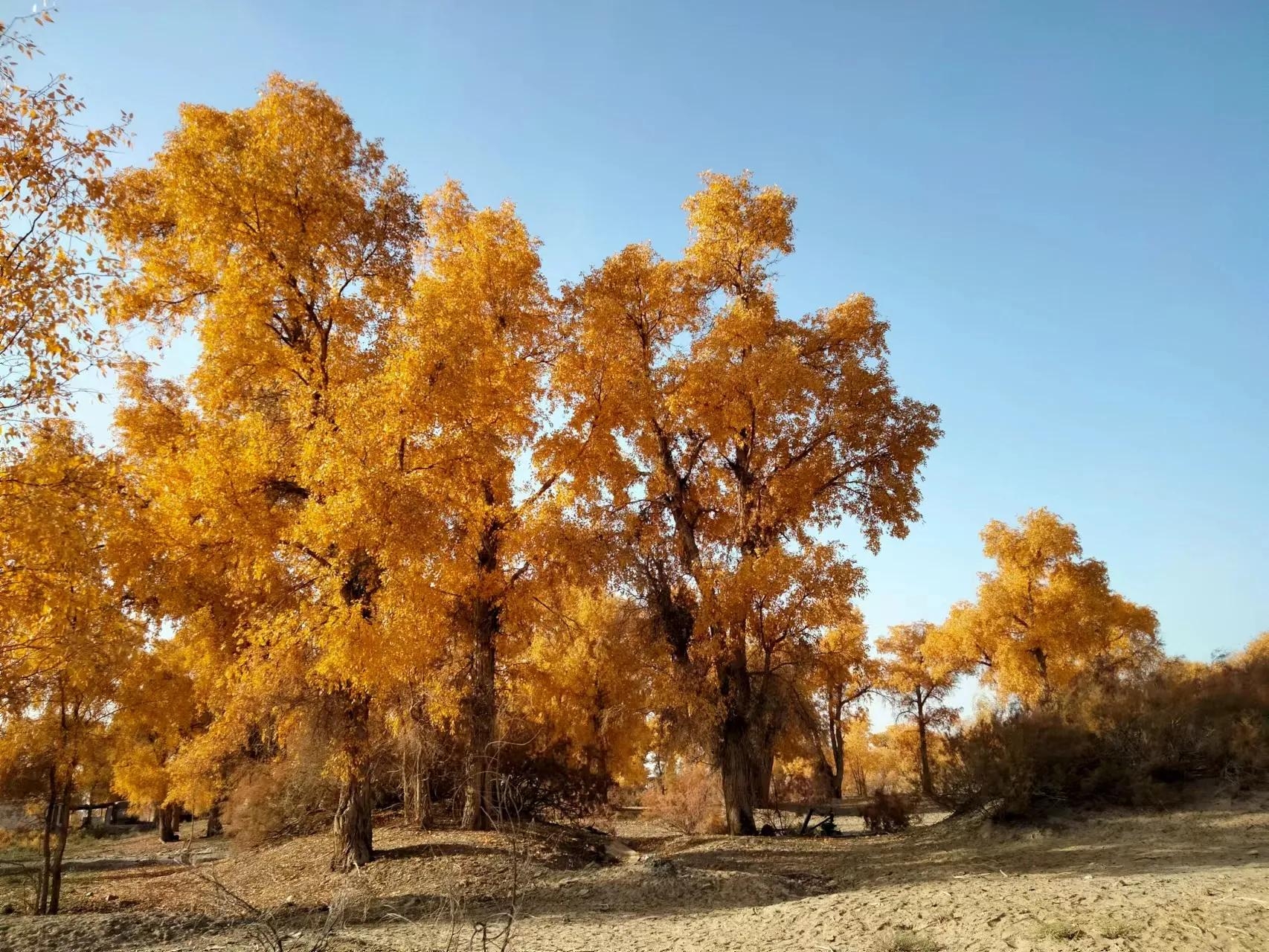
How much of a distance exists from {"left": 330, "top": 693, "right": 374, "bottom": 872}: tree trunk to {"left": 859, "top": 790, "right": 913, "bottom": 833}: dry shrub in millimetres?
10179

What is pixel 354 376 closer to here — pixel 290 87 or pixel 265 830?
pixel 290 87

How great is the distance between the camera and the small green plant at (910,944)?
5.64 m

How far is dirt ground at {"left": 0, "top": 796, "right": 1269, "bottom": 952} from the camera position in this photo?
5770mm

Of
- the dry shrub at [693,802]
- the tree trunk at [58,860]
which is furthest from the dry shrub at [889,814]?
the tree trunk at [58,860]

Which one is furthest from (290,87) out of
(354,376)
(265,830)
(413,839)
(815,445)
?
(265,830)

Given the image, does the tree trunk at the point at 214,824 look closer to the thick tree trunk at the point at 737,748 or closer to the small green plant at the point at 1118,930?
the thick tree trunk at the point at 737,748

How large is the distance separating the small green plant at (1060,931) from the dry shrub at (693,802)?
12.4 m

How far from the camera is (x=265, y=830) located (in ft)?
46.3

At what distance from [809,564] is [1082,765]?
515cm

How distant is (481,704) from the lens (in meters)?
12.3

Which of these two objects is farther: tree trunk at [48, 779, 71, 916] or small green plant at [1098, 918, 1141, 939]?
tree trunk at [48, 779, 71, 916]

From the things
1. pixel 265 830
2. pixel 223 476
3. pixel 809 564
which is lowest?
pixel 265 830

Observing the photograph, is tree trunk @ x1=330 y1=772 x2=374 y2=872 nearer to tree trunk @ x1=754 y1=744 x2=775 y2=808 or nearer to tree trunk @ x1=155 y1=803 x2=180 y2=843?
tree trunk @ x1=754 y1=744 x2=775 y2=808

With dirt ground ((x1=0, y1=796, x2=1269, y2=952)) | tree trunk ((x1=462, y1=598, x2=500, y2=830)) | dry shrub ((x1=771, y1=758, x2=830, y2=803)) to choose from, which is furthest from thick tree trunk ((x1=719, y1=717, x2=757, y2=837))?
dry shrub ((x1=771, y1=758, x2=830, y2=803))
